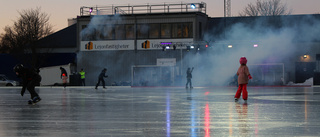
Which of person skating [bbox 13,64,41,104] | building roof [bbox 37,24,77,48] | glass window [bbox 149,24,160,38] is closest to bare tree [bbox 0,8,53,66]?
building roof [bbox 37,24,77,48]

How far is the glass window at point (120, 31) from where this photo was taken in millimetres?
44094

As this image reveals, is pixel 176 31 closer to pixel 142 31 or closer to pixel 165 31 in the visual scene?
pixel 165 31

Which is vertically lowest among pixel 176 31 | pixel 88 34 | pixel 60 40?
pixel 60 40

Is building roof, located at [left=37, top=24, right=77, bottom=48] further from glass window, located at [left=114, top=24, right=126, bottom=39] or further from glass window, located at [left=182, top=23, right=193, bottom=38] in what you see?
glass window, located at [left=182, top=23, right=193, bottom=38]

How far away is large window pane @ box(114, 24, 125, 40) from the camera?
1736 inches

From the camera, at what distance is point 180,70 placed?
4100 centimetres

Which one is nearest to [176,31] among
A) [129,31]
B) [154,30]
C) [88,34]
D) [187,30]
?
[187,30]

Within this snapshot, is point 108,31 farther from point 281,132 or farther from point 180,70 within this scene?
point 281,132

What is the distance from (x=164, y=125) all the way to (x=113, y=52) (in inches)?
1390

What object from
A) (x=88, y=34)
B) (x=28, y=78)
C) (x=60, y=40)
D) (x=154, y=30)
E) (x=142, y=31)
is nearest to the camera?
(x=28, y=78)

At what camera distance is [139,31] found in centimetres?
4381

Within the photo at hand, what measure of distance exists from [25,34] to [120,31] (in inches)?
573

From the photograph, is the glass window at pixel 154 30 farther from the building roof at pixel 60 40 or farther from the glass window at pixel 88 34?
the building roof at pixel 60 40

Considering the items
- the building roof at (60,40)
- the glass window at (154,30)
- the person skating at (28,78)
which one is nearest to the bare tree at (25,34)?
the building roof at (60,40)
